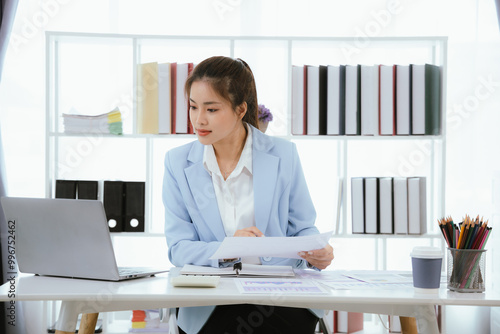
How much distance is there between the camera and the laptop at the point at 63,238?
1.23m

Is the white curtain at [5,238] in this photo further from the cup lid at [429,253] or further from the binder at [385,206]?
the cup lid at [429,253]

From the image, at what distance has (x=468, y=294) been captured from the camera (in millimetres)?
1167

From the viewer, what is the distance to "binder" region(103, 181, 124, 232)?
254 cm

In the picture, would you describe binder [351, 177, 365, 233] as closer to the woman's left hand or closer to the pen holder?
the woman's left hand

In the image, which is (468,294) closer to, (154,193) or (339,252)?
(339,252)

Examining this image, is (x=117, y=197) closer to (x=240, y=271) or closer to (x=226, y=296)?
(x=240, y=271)

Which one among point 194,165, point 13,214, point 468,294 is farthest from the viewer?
point 194,165

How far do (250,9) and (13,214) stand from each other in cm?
212

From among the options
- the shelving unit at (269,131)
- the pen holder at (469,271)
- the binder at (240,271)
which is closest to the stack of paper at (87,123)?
the shelving unit at (269,131)

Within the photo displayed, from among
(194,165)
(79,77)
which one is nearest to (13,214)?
(194,165)

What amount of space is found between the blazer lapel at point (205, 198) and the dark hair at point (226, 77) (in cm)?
24

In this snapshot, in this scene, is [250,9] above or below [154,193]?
above

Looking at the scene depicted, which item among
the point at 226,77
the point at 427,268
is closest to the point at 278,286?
the point at 427,268

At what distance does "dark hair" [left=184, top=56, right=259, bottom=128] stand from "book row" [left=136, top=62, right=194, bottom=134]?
0.84 metres
